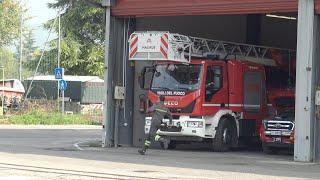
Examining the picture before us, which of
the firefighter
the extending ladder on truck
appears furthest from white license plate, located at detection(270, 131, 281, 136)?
the firefighter

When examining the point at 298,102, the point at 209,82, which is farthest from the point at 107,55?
the point at 298,102

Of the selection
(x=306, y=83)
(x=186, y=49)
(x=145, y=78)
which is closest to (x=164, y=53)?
(x=186, y=49)

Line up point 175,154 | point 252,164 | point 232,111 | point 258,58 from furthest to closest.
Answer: point 258,58
point 232,111
point 175,154
point 252,164

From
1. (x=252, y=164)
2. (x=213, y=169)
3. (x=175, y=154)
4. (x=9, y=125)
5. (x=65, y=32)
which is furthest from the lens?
(x=65, y=32)

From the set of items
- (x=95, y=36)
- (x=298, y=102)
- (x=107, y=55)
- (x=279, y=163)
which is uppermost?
(x=95, y=36)

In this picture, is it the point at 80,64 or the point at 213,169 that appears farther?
the point at 80,64

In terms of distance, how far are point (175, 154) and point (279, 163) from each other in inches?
150

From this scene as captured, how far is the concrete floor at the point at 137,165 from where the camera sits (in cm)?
1523

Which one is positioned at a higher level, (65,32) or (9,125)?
(65,32)

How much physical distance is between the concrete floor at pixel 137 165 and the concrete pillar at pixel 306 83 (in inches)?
25.0

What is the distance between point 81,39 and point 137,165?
54.9 metres

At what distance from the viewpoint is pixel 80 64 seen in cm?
7244

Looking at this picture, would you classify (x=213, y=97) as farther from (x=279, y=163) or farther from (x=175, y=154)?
(x=279, y=163)

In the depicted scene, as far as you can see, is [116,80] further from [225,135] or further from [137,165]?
[137,165]
